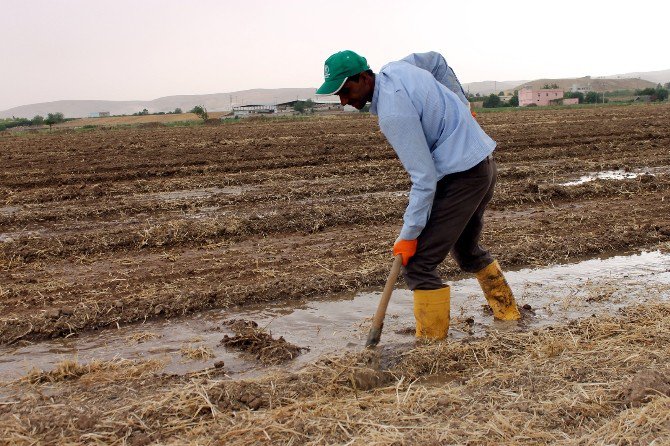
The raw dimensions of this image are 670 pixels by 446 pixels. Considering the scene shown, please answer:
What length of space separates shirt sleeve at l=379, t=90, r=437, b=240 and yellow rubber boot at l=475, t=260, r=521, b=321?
1.06 metres

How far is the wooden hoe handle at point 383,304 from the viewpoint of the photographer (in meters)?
3.88

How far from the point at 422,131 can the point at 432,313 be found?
1.24 metres

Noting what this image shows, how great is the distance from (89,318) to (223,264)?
5.29ft

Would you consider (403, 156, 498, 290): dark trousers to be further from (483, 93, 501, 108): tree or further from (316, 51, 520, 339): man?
(483, 93, 501, 108): tree

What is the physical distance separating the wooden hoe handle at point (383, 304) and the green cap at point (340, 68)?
111cm

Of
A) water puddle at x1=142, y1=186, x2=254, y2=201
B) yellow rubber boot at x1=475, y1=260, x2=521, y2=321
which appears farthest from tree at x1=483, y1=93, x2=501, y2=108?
yellow rubber boot at x1=475, y1=260, x2=521, y2=321

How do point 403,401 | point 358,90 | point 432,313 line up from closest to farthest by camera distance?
point 403,401 → point 358,90 → point 432,313

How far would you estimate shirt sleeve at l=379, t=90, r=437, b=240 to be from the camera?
141 inches

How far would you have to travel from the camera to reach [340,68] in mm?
3564

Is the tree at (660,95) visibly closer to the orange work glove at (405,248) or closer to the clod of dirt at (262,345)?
the orange work glove at (405,248)

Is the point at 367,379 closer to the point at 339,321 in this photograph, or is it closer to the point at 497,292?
the point at 339,321

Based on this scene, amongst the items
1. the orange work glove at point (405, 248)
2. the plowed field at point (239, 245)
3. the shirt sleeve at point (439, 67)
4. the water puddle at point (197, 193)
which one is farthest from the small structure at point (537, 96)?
the orange work glove at point (405, 248)

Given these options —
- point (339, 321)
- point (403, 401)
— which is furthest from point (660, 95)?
point (403, 401)

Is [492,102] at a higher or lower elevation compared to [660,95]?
higher
